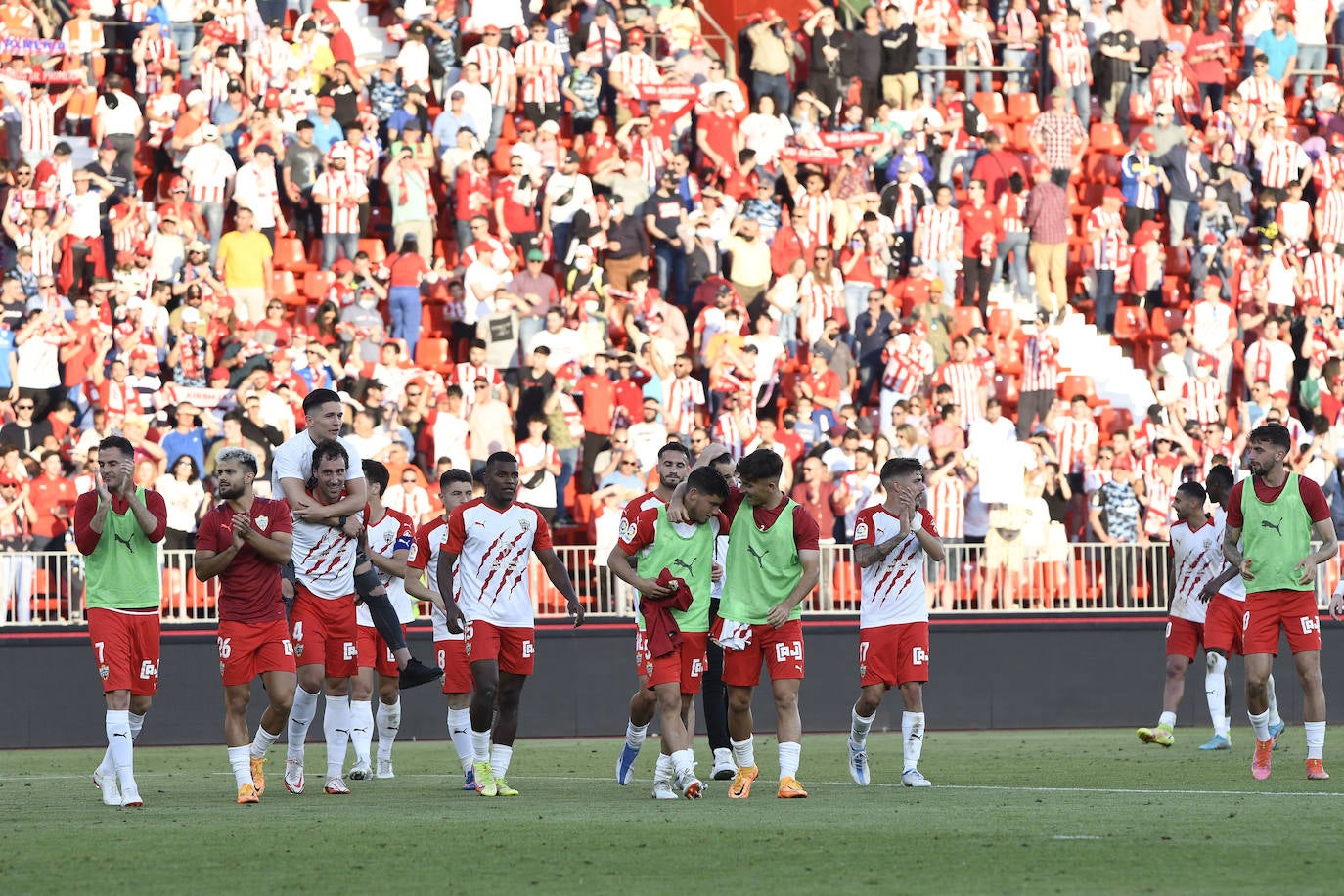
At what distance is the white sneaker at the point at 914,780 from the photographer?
562 inches

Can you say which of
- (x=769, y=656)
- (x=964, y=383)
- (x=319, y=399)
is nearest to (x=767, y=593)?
(x=769, y=656)

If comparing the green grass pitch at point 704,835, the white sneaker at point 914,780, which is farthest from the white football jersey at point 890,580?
the green grass pitch at point 704,835

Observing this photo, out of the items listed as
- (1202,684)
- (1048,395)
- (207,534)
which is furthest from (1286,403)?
(207,534)

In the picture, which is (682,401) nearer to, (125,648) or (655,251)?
(655,251)

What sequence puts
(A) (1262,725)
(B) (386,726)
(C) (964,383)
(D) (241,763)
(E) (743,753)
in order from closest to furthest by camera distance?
(D) (241,763), (E) (743,753), (A) (1262,725), (B) (386,726), (C) (964,383)

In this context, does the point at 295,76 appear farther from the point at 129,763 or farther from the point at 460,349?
the point at 129,763

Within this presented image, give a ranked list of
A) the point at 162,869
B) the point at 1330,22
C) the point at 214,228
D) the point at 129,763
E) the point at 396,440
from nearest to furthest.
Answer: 1. the point at 162,869
2. the point at 129,763
3. the point at 396,440
4. the point at 214,228
5. the point at 1330,22

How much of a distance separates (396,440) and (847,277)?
6.86m

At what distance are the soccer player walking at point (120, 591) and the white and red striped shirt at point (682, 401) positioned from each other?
37.2 feet

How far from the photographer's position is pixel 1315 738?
1430 centimetres

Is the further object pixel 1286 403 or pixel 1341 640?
pixel 1286 403

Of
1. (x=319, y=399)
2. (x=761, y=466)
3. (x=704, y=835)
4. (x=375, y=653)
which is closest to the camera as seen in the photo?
(x=704, y=835)

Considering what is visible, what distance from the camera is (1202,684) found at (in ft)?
76.7

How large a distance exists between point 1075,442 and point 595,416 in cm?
579
